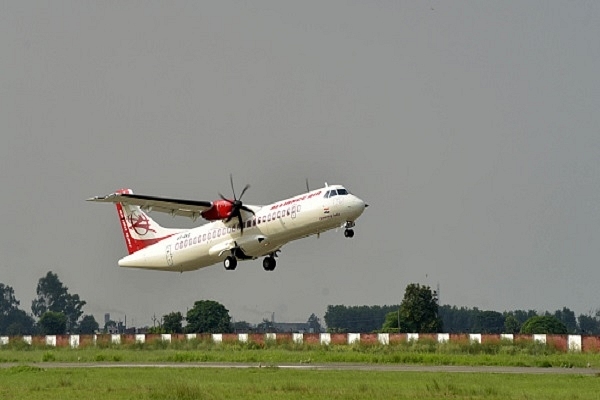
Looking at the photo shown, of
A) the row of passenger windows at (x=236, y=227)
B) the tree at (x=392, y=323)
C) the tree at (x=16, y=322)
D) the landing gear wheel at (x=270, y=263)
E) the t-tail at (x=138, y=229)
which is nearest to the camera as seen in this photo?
the row of passenger windows at (x=236, y=227)

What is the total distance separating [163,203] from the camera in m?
67.8

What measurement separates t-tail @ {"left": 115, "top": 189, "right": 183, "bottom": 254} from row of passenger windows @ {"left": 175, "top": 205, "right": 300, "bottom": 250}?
4545mm

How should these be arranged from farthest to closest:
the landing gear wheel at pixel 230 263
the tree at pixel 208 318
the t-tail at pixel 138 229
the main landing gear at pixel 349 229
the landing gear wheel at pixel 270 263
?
1. the tree at pixel 208 318
2. the t-tail at pixel 138 229
3. the landing gear wheel at pixel 270 263
4. the landing gear wheel at pixel 230 263
5. the main landing gear at pixel 349 229

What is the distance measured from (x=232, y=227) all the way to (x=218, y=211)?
133cm

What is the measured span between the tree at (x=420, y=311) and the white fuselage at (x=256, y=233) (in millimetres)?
51230

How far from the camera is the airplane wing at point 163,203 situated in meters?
66.8

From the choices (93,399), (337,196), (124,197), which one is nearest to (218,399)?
(93,399)

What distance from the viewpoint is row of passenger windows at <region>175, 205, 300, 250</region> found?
60.9 m

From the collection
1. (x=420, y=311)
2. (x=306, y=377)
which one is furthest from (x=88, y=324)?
(x=306, y=377)

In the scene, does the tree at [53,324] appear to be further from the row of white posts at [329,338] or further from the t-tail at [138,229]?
the t-tail at [138,229]

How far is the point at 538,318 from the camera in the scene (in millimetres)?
121875

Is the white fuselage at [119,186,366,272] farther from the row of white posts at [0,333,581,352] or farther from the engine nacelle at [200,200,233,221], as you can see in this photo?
the row of white posts at [0,333,581,352]

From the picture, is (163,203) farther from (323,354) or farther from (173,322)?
(173,322)

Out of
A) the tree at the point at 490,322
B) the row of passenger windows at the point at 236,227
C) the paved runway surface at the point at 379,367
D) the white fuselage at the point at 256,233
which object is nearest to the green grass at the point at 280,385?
the paved runway surface at the point at 379,367
